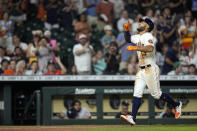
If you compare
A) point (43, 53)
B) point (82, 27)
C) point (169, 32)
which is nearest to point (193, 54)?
point (169, 32)

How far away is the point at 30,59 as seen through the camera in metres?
12.4

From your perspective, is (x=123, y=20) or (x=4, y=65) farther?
(x=123, y=20)

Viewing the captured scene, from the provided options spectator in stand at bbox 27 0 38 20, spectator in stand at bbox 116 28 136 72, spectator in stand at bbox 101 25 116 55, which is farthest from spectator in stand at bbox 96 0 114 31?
spectator in stand at bbox 27 0 38 20

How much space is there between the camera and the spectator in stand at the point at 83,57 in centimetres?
1195

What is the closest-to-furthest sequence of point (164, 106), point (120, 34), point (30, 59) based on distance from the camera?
point (164, 106) < point (30, 59) < point (120, 34)

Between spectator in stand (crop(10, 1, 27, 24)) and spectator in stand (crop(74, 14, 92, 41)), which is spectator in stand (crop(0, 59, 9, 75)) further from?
spectator in stand (crop(10, 1, 27, 24))

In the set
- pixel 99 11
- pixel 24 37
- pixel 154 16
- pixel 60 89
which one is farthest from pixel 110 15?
pixel 60 89

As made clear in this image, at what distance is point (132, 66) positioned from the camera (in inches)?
459

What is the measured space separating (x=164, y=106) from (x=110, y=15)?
407cm

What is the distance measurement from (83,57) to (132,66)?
51.7 inches

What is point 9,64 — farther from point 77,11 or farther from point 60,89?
point 77,11

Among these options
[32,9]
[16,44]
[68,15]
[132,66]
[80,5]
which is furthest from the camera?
[32,9]

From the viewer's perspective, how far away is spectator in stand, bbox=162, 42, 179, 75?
1230 cm

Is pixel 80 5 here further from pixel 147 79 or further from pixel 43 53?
pixel 147 79
